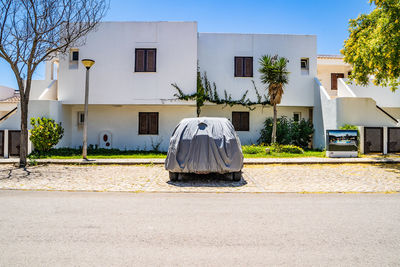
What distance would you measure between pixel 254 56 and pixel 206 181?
38.8ft

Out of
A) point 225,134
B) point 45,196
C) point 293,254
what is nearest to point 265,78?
point 225,134

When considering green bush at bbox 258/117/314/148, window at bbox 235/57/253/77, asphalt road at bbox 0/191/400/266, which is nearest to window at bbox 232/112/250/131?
green bush at bbox 258/117/314/148

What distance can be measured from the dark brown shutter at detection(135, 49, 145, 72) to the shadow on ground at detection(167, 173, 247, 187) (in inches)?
371

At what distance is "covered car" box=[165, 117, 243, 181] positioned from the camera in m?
8.23

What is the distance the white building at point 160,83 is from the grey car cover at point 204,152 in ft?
28.7

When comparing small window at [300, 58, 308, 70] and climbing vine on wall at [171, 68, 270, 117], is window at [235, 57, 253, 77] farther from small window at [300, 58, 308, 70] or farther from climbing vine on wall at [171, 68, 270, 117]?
small window at [300, 58, 308, 70]

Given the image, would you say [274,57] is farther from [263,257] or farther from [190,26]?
[263,257]

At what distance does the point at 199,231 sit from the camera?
4.34m

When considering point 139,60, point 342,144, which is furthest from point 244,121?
point 139,60

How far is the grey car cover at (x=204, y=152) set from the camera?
27.0 ft

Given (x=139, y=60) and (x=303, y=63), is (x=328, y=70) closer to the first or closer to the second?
(x=303, y=63)

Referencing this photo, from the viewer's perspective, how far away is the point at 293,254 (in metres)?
3.50

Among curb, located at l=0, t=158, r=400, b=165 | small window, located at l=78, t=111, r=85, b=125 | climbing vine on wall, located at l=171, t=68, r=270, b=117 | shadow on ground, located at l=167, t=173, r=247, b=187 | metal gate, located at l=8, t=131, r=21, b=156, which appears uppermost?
climbing vine on wall, located at l=171, t=68, r=270, b=117

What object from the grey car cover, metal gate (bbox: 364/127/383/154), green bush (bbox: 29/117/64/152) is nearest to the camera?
the grey car cover
